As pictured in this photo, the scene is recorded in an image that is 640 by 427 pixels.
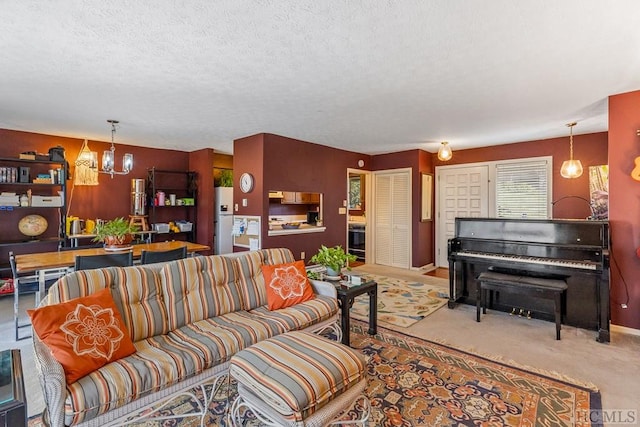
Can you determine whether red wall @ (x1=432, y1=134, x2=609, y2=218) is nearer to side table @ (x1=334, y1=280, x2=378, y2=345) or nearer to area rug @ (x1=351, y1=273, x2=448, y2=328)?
area rug @ (x1=351, y1=273, x2=448, y2=328)

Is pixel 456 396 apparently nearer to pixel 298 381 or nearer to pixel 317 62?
pixel 298 381

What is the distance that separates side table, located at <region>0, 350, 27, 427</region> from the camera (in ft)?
3.25

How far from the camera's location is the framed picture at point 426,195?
626cm

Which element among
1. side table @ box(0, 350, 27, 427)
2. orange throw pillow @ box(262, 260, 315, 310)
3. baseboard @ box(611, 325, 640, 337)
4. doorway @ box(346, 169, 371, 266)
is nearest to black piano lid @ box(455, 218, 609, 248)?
baseboard @ box(611, 325, 640, 337)

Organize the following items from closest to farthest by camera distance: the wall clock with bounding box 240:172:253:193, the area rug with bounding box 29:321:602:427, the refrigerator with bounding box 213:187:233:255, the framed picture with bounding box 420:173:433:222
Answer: the area rug with bounding box 29:321:602:427
the wall clock with bounding box 240:172:253:193
the framed picture with bounding box 420:173:433:222
the refrigerator with bounding box 213:187:233:255

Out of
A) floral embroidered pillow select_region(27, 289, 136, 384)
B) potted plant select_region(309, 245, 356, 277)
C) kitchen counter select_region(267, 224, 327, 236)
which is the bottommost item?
floral embroidered pillow select_region(27, 289, 136, 384)

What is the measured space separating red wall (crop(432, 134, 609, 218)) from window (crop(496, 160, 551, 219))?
0.12 metres

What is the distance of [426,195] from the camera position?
6.38m

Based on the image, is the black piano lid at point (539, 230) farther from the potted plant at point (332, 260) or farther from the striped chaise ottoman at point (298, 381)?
the striped chaise ottoman at point (298, 381)

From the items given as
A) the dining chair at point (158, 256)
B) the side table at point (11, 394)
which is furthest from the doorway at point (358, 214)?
the side table at point (11, 394)

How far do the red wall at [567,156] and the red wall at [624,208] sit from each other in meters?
1.96

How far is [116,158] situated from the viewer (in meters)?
5.81

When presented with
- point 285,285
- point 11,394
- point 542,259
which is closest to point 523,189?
point 542,259

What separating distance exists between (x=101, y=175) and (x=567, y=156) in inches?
306
